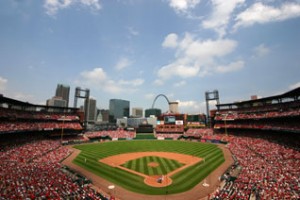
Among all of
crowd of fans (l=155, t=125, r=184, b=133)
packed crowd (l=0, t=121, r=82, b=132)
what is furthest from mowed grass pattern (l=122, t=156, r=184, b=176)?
crowd of fans (l=155, t=125, r=184, b=133)

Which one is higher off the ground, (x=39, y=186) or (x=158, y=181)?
(x=39, y=186)

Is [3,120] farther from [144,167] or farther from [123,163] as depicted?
[144,167]

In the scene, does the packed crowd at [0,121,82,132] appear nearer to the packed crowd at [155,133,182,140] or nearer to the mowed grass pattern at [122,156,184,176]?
the mowed grass pattern at [122,156,184,176]

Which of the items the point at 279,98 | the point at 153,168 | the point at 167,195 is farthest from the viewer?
the point at 279,98

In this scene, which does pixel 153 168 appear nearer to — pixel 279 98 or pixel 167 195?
pixel 167 195

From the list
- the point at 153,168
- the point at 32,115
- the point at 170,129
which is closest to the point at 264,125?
the point at 153,168

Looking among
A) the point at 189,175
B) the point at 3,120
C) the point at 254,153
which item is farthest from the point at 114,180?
the point at 3,120

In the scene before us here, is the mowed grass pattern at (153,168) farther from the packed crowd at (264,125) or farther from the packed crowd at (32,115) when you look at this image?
the packed crowd at (32,115)
